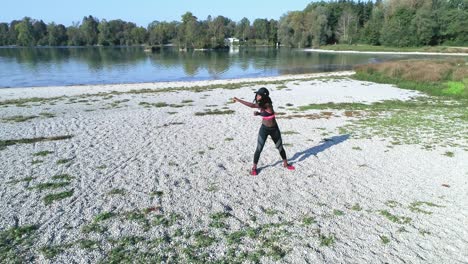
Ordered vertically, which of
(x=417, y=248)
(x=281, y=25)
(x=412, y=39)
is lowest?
(x=417, y=248)

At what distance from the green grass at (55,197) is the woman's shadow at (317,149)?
184 inches

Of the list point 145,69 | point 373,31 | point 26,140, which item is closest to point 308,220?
point 26,140

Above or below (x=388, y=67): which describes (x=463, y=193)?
below

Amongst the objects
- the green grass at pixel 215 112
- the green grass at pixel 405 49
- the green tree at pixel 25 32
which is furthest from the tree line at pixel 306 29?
the green grass at pixel 215 112

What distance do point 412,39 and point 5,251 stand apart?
116 metres

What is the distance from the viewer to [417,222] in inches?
253

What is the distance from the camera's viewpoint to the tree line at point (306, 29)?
327ft

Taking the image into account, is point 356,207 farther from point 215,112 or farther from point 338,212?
point 215,112

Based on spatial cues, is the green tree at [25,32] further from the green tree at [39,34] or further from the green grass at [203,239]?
the green grass at [203,239]

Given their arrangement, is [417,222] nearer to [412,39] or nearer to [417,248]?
[417,248]

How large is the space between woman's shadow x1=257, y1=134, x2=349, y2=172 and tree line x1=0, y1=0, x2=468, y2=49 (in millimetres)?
103747

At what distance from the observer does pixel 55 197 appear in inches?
286

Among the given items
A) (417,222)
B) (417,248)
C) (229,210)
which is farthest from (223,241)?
(417,222)

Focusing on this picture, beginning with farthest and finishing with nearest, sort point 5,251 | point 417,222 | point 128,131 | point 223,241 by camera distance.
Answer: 1. point 128,131
2. point 417,222
3. point 223,241
4. point 5,251
